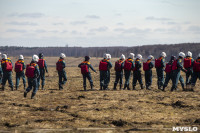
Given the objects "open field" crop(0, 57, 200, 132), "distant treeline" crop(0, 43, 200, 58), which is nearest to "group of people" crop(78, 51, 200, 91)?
"open field" crop(0, 57, 200, 132)

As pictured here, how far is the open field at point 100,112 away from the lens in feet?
28.7

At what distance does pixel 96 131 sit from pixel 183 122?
278 centimetres

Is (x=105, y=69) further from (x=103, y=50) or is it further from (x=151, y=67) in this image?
(x=103, y=50)

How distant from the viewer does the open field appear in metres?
8.73

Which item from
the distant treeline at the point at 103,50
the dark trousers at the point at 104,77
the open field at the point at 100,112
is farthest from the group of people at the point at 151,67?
the distant treeline at the point at 103,50

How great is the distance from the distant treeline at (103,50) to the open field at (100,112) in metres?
78.1

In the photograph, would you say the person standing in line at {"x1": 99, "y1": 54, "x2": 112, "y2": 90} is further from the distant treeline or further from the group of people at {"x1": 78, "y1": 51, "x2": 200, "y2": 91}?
the distant treeline

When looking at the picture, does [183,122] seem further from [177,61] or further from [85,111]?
[177,61]

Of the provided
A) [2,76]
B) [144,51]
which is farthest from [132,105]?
[144,51]

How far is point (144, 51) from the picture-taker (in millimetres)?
116875

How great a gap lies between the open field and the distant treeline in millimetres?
78092

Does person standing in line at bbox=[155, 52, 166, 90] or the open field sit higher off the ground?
person standing in line at bbox=[155, 52, 166, 90]

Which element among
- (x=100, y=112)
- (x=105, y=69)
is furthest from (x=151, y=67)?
(x=100, y=112)

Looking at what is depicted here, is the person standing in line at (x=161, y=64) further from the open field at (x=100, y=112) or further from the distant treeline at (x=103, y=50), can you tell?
the distant treeline at (x=103, y=50)
